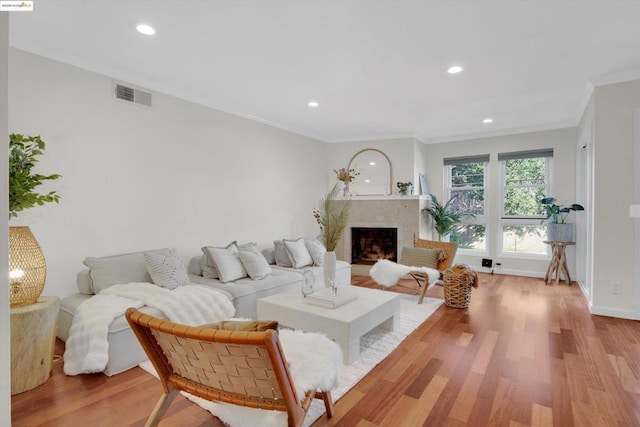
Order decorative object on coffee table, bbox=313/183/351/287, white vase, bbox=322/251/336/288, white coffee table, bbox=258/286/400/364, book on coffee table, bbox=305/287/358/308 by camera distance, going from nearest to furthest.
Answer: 1. white coffee table, bbox=258/286/400/364
2. book on coffee table, bbox=305/287/358/308
3. decorative object on coffee table, bbox=313/183/351/287
4. white vase, bbox=322/251/336/288

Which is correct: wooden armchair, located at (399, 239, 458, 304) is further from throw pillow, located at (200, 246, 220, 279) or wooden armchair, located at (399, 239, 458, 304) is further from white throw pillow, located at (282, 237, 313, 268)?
throw pillow, located at (200, 246, 220, 279)

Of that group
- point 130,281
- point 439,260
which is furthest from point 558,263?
point 130,281

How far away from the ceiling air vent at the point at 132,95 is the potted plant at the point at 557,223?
5.83 metres

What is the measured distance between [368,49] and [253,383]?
2.72 metres

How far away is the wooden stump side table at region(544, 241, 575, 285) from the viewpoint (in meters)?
5.18

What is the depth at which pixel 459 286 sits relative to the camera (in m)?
3.95

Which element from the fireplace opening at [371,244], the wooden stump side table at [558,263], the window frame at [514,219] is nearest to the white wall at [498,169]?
the window frame at [514,219]

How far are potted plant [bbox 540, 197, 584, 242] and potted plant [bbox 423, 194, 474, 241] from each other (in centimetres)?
132

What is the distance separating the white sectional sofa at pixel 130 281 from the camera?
246cm

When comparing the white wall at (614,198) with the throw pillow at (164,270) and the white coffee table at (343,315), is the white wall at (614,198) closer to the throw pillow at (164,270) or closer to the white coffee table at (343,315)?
the white coffee table at (343,315)

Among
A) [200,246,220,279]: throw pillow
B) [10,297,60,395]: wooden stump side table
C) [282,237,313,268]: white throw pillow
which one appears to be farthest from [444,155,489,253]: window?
[10,297,60,395]: wooden stump side table

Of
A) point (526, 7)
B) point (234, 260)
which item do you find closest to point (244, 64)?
point (234, 260)

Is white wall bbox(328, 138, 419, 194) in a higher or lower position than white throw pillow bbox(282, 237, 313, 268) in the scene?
higher

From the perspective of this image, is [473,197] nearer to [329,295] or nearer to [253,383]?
[329,295]
